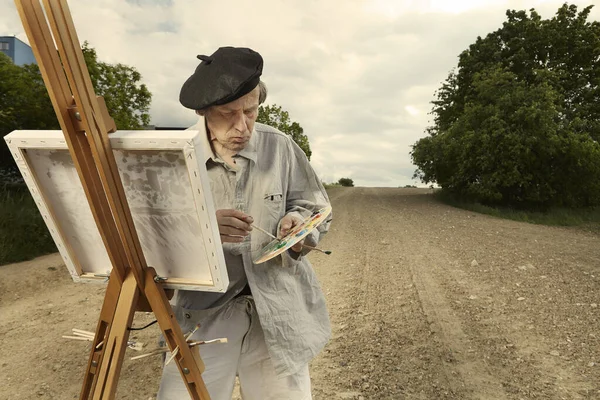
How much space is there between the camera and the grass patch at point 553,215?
13.5 meters

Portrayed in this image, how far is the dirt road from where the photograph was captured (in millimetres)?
3881

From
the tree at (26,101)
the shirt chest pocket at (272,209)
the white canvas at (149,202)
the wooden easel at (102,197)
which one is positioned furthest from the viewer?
the tree at (26,101)

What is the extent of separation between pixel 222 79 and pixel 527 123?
A: 53.7ft

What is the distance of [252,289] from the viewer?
185cm

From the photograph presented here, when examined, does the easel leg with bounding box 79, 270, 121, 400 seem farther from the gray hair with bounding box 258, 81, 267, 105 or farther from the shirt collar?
the gray hair with bounding box 258, 81, 267, 105

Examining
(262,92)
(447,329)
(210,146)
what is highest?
(262,92)

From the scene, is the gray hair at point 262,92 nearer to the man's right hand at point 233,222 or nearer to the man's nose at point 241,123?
the man's nose at point 241,123

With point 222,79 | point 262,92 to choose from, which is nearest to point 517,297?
point 262,92

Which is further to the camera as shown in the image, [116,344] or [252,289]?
[252,289]

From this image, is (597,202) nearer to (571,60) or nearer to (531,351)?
(571,60)

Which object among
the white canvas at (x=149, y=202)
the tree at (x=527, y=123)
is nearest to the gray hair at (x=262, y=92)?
the white canvas at (x=149, y=202)

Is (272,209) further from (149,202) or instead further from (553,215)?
(553,215)

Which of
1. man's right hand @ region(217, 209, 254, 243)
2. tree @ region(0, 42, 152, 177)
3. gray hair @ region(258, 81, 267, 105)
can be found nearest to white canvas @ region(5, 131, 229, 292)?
man's right hand @ region(217, 209, 254, 243)

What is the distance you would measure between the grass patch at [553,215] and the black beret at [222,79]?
13.0 meters
